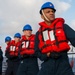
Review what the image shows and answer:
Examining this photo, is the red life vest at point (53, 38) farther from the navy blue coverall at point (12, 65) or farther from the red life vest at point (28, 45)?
the navy blue coverall at point (12, 65)

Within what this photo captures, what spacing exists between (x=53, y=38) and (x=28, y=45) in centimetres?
447

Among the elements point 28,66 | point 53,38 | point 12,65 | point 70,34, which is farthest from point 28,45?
point 70,34

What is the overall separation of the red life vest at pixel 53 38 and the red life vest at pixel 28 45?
4.10m

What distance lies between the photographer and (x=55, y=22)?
209 inches

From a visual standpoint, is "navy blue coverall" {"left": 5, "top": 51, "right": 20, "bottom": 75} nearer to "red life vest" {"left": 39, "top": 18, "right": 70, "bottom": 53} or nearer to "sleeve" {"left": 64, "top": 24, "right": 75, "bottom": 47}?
"red life vest" {"left": 39, "top": 18, "right": 70, "bottom": 53}

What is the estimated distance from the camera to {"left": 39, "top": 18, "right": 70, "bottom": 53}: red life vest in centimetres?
517

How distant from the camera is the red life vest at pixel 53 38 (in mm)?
5172

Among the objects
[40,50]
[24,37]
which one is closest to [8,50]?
[24,37]

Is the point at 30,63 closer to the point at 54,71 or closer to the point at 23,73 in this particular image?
the point at 23,73

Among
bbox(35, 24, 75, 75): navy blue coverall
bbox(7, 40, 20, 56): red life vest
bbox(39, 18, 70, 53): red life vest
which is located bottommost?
bbox(35, 24, 75, 75): navy blue coverall

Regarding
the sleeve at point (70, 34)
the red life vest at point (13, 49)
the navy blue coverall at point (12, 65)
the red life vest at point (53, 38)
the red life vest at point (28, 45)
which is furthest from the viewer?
the red life vest at point (13, 49)

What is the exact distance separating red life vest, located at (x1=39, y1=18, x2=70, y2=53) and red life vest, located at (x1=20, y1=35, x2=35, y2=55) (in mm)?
4101

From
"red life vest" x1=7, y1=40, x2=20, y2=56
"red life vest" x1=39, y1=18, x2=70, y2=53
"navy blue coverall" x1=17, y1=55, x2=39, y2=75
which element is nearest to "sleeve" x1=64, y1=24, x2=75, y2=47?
"red life vest" x1=39, y1=18, x2=70, y2=53

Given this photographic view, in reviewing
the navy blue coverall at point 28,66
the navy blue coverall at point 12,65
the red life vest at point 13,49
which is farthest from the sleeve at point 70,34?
the red life vest at point 13,49
